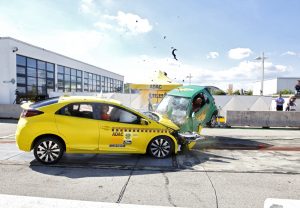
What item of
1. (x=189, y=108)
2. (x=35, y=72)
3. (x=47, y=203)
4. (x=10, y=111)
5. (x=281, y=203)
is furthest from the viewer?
(x=35, y=72)

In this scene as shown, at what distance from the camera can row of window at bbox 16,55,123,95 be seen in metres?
24.6

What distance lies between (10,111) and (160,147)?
14453mm

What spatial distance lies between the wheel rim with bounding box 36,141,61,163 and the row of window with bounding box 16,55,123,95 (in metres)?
19.4

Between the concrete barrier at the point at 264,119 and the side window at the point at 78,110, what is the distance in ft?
35.2

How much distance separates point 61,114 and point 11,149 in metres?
2.74

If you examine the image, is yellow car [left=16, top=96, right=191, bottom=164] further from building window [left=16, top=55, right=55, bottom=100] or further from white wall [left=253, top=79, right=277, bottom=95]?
white wall [left=253, top=79, right=277, bottom=95]

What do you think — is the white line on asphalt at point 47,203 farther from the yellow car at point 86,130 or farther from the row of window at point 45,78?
the row of window at point 45,78

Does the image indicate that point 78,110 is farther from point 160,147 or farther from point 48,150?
point 160,147

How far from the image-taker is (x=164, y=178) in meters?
5.66

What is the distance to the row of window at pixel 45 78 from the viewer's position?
967 inches

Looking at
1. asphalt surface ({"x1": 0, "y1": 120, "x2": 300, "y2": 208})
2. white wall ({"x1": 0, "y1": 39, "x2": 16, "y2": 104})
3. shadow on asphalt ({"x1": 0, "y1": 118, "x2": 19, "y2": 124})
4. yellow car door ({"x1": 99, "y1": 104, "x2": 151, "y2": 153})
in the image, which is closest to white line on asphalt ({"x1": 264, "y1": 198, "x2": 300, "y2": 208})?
asphalt surface ({"x1": 0, "y1": 120, "x2": 300, "y2": 208})

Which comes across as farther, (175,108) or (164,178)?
(175,108)

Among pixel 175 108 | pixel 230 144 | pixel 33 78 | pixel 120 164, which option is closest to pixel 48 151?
pixel 120 164

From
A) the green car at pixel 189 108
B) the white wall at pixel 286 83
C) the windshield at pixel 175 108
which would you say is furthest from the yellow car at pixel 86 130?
the white wall at pixel 286 83
